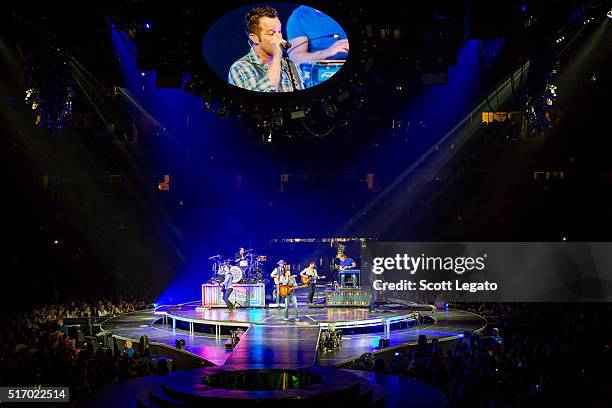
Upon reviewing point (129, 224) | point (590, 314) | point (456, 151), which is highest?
point (456, 151)

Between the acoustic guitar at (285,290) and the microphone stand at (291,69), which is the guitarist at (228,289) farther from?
the microphone stand at (291,69)

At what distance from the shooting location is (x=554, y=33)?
1035 centimetres

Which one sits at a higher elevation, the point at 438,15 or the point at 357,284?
the point at 438,15

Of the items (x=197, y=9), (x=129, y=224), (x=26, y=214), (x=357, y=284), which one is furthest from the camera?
(x=129, y=224)

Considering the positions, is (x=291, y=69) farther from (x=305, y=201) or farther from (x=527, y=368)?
(x=305, y=201)

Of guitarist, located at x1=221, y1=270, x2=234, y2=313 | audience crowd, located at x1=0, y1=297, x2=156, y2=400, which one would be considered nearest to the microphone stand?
audience crowd, located at x1=0, y1=297, x2=156, y2=400

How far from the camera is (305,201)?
2564 cm

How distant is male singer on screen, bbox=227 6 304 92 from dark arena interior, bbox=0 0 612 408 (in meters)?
0.04

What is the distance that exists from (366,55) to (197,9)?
247 cm

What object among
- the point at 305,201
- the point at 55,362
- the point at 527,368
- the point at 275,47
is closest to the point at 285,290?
the point at 275,47

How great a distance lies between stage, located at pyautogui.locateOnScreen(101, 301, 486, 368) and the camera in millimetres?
11922

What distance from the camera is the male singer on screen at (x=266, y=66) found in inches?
396

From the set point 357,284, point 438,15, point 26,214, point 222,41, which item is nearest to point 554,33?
point 438,15

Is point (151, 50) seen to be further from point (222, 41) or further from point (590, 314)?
point (590, 314)
